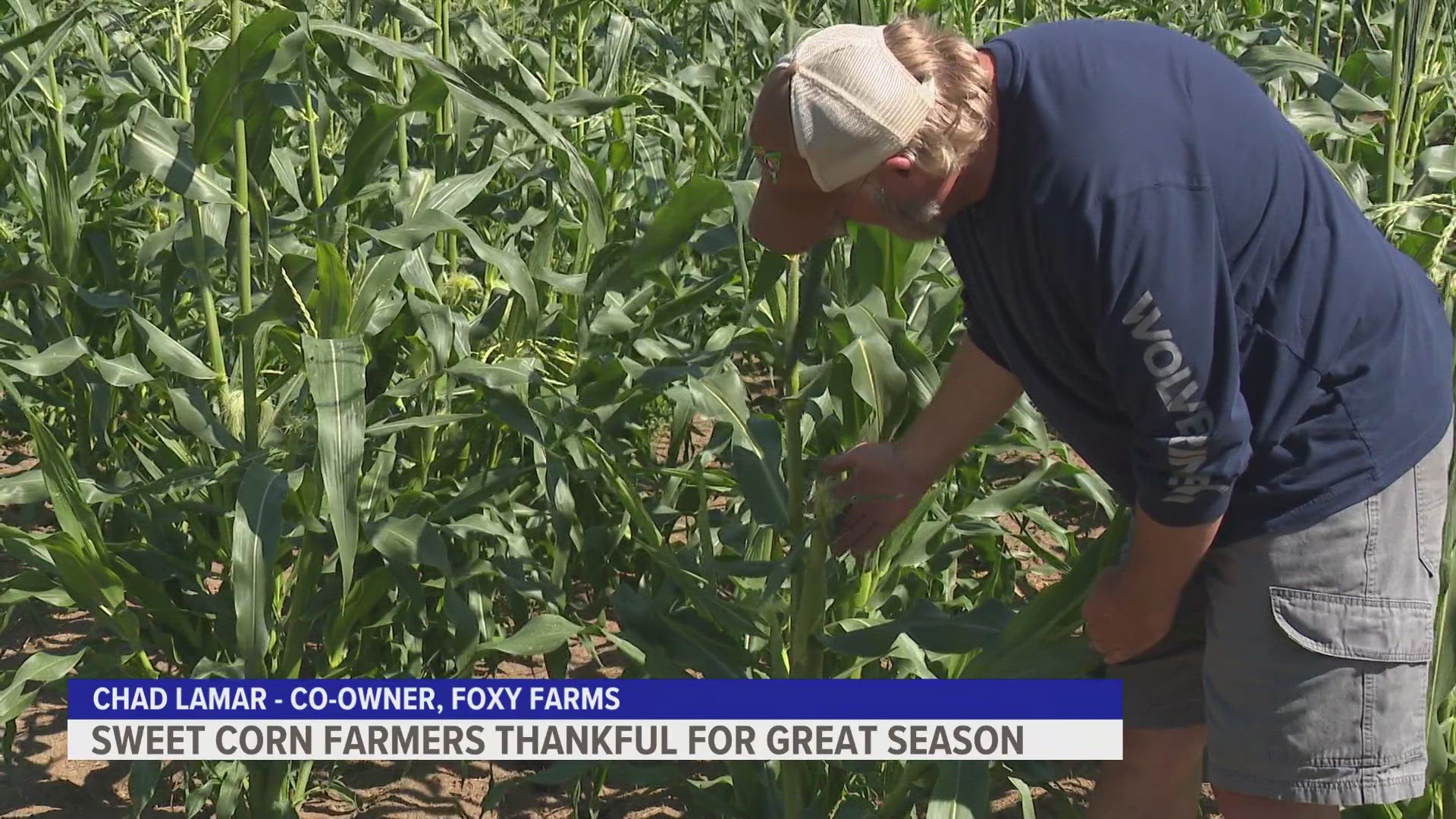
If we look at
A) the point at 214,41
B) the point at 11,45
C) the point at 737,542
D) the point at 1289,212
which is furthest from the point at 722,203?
the point at 214,41

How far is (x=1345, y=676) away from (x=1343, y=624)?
0.07 m

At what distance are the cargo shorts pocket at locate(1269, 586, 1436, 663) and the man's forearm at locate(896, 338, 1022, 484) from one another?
0.55 meters

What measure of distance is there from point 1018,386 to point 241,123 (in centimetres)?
146

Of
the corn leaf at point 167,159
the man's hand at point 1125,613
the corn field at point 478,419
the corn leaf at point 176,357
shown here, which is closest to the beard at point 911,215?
the man's hand at point 1125,613

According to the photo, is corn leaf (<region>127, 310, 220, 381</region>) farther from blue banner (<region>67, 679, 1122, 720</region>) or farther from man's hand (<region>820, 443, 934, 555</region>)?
man's hand (<region>820, 443, 934, 555</region>)

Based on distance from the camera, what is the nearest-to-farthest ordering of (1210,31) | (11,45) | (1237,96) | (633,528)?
(1237,96)
(11,45)
(633,528)
(1210,31)

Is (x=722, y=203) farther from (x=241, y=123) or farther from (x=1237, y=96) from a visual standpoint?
(x=1237, y=96)

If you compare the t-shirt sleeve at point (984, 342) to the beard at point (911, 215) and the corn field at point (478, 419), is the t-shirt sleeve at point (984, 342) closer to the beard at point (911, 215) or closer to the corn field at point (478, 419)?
the corn field at point (478, 419)

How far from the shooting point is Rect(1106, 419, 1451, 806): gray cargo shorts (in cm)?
197

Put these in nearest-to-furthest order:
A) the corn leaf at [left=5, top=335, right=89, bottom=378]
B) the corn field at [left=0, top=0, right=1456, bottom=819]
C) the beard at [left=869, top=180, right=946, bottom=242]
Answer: the beard at [left=869, top=180, right=946, bottom=242]
the corn field at [left=0, top=0, right=1456, bottom=819]
the corn leaf at [left=5, top=335, right=89, bottom=378]

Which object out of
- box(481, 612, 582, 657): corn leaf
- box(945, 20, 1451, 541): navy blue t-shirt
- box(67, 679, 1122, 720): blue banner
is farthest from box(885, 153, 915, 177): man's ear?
box(481, 612, 582, 657): corn leaf

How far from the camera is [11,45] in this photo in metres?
2.57

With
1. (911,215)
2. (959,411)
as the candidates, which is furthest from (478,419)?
(911,215)

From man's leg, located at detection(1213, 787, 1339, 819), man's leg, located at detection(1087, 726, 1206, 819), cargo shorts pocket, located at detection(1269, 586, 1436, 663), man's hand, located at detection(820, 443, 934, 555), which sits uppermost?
man's hand, located at detection(820, 443, 934, 555)
